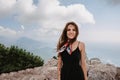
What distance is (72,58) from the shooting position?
7656 mm

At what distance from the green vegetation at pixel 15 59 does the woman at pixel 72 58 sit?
63.5ft

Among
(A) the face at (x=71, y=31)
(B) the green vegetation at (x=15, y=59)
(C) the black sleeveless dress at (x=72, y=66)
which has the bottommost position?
(C) the black sleeveless dress at (x=72, y=66)

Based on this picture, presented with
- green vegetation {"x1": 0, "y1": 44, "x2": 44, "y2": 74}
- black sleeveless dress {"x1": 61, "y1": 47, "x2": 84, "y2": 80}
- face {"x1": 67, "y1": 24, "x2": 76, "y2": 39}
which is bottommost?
black sleeveless dress {"x1": 61, "y1": 47, "x2": 84, "y2": 80}

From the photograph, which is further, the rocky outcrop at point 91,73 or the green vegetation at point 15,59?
the green vegetation at point 15,59

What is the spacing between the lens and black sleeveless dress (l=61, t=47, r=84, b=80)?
7660 millimetres

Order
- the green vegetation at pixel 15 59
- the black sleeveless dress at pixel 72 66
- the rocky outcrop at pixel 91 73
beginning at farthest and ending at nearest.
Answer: the green vegetation at pixel 15 59 < the rocky outcrop at pixel 91 73 < the black sleeveless dress at pixel 72 66

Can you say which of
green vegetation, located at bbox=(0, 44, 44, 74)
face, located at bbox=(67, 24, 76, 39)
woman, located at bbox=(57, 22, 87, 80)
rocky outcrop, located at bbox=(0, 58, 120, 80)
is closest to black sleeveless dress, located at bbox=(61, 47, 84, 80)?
woman, located at bbox=(57, 22, 87, 80)

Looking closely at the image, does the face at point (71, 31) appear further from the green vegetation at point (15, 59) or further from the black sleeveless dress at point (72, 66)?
the green vegetation at point (15, 59)

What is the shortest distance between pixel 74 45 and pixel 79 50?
0.53ft

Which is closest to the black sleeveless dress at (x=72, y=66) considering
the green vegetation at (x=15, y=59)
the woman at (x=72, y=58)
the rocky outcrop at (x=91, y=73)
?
the woman at (x=72, y=58)

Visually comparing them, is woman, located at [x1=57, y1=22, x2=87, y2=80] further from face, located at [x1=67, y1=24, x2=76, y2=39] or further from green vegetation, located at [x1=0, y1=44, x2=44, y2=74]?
green vegetation, located at [x1=0, y1=44, x2=44, y2=74]

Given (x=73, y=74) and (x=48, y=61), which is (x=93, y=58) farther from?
(x=73, y=74)

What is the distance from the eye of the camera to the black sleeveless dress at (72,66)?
7.66 metres

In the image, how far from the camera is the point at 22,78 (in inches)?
738
